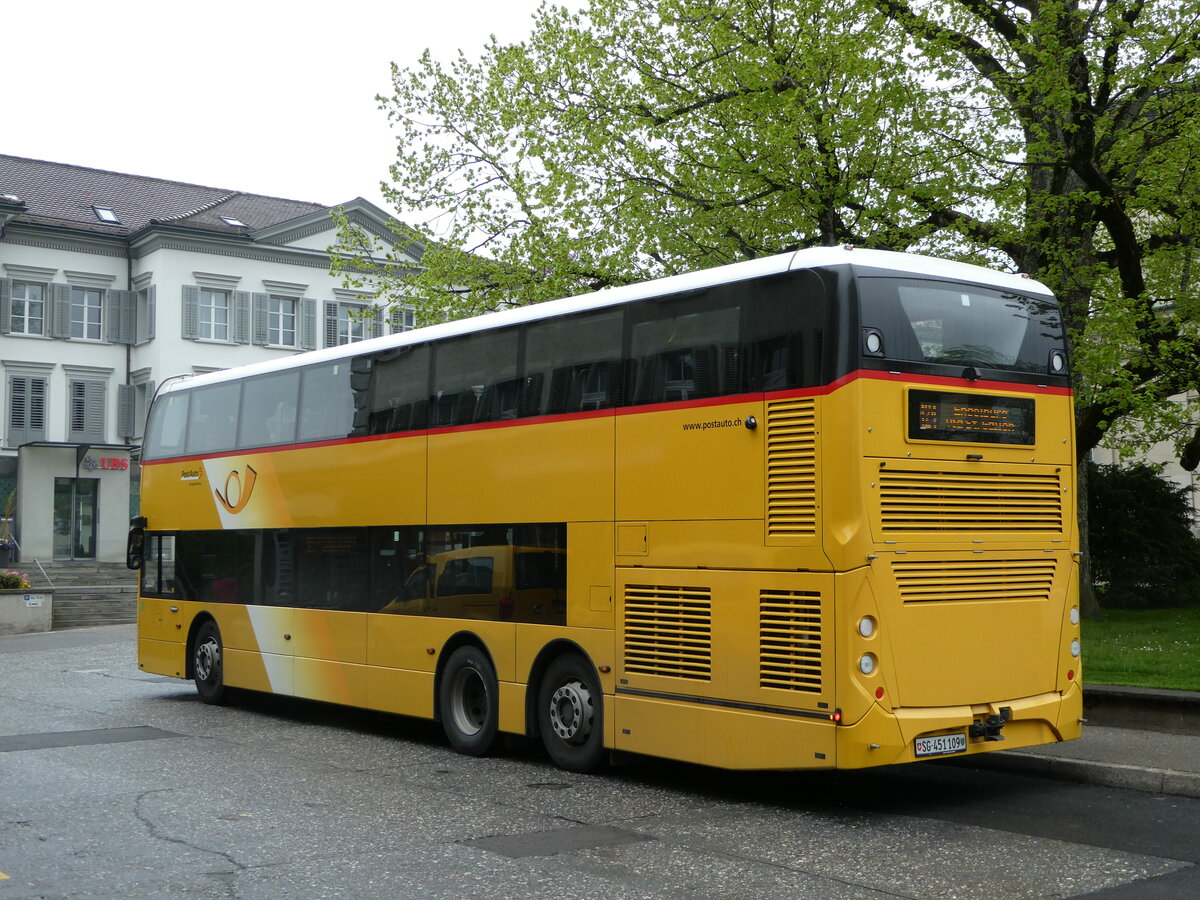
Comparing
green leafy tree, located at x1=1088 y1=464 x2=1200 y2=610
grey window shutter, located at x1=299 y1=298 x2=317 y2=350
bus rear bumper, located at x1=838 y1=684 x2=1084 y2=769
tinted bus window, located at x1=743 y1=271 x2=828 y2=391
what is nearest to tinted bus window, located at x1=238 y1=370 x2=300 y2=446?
tinted bus window, located at x1=743 y1=271 x2=828 y2=391

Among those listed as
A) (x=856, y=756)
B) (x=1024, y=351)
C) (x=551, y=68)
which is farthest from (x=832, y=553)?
(x=551, y=68)

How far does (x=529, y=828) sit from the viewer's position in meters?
8.84

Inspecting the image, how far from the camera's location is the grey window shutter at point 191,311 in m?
50.3

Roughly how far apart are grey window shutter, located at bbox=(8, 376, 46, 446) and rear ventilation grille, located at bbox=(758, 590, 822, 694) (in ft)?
142

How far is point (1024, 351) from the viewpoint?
1001cm

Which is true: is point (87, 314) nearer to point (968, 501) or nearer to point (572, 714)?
Answer: point (572, 714)

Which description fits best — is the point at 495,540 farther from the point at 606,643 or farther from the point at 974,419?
the point at 974,419

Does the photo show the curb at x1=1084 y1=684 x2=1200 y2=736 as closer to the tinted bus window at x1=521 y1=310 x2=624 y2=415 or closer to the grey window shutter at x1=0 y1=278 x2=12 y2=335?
the tinted bus window at x1=521 y1=310 x2=624 y2=415

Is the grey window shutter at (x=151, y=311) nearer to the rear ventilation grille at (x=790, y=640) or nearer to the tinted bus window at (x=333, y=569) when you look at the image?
the tinted bus window at (x=333, y=569)

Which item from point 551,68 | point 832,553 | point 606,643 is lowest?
point 606,643

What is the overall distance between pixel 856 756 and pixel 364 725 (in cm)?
780

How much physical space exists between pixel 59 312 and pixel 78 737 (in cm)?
3869

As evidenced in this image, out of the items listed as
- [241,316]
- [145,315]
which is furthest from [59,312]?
[241,316]

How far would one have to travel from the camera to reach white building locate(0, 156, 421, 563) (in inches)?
1884
